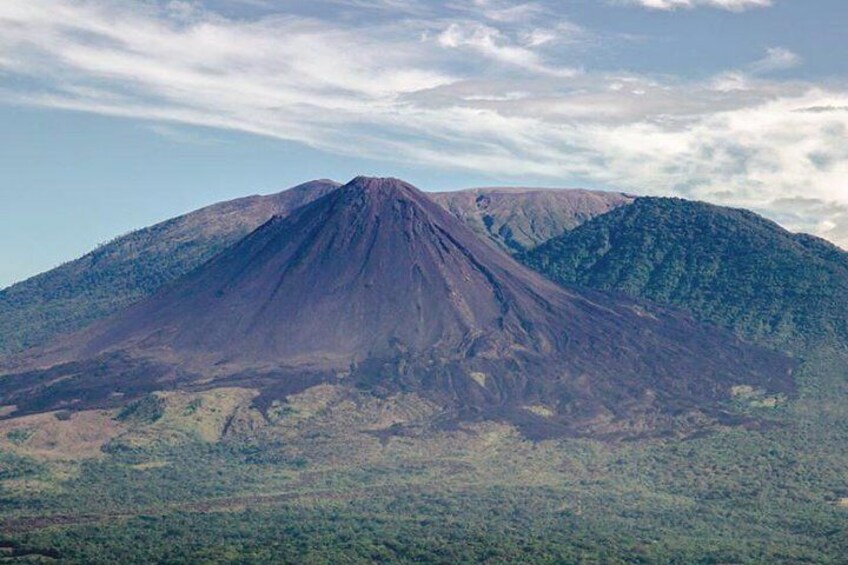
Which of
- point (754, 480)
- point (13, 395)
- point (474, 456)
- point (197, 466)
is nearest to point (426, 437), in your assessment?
point (474, 456)

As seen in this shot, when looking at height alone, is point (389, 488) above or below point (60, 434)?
below

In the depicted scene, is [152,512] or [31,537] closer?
[31,537]

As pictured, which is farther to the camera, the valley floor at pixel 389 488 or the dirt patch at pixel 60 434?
the dirt patch at pixel 60 434

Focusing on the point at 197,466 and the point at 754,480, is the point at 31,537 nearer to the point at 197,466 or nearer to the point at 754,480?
the point at 197,466

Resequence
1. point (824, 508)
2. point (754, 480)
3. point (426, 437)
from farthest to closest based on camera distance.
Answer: point (426, 437) → point (754, 480) → point (824, 508)

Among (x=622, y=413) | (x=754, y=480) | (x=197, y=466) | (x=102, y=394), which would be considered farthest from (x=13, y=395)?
(x=754, y=480)

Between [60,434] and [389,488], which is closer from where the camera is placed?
[389,488]

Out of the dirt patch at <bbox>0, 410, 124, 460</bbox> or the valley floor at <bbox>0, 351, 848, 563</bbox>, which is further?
the dirt patch at <bbox>0, 410, 124, 460</bbox>

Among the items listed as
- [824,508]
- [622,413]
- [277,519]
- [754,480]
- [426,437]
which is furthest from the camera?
[622,413]
